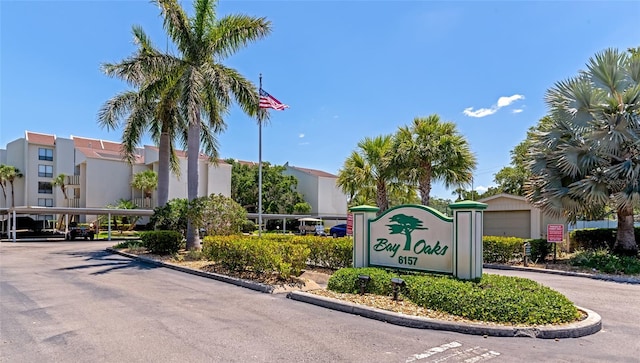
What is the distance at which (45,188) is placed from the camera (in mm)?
44969

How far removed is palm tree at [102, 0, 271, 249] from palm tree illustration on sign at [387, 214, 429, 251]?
29.2ft

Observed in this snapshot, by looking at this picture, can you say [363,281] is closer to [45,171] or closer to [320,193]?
[320,193]

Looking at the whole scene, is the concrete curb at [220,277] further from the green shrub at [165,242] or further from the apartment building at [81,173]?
the apartment building at [81,173]

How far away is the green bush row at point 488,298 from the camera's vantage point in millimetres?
6254

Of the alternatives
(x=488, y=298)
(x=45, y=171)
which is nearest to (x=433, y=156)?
(x=488, y=298)

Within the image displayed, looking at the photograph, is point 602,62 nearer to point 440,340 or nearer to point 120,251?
point 440,340

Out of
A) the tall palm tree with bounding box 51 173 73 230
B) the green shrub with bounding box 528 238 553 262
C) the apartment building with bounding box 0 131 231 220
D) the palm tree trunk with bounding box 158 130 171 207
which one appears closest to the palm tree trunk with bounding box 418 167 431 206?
the green shrub with bounding box 528 238 553 262

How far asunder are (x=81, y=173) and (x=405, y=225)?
41.3 m

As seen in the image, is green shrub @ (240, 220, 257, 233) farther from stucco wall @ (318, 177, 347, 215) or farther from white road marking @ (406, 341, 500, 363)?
stucco wall @ (318, 177, 347, 215)

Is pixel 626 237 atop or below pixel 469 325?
atop

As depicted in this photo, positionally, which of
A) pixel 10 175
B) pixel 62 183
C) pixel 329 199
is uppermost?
pixel 10 175

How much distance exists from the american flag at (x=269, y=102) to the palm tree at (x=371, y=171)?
6.55 metres

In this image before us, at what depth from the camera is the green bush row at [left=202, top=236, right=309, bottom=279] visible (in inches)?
384

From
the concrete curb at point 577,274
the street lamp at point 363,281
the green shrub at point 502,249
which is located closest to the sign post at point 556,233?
the green shrub at point 502,249
